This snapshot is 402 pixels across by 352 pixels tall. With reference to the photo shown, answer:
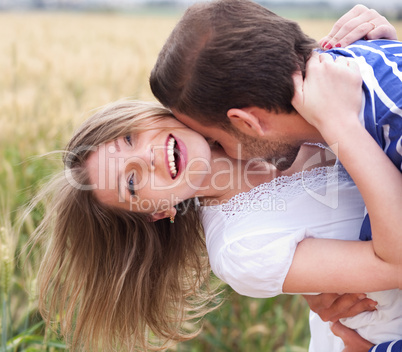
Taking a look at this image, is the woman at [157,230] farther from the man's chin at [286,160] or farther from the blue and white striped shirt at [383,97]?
the blue and white striped shirt at [383,97]

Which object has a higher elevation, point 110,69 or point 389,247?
point 389,247

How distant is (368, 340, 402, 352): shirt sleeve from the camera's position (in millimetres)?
1490

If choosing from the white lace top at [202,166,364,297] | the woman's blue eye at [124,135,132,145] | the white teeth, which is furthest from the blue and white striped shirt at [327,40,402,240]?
the woman's blue eye at [124,135,132,145]

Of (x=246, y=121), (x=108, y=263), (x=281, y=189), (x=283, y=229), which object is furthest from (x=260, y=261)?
(x=108, y=263)

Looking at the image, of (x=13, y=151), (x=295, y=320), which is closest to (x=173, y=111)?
(x=13, y=151)

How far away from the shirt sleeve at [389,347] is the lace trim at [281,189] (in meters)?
0.51

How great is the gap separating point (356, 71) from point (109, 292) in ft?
4.09

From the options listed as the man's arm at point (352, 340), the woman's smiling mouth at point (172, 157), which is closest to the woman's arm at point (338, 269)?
the man's arm at point (352, 340)

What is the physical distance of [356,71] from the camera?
1453 mm

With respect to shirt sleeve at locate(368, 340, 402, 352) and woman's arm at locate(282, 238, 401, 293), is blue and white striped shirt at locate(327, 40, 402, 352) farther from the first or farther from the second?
woman's arm at locate(282, 238, 401, 293)

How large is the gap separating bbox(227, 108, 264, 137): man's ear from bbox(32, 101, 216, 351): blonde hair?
1.44 ft

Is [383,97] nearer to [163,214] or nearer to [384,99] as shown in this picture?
[384,99]

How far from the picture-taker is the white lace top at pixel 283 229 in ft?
5.02

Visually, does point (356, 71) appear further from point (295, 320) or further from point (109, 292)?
point (295, 320)
